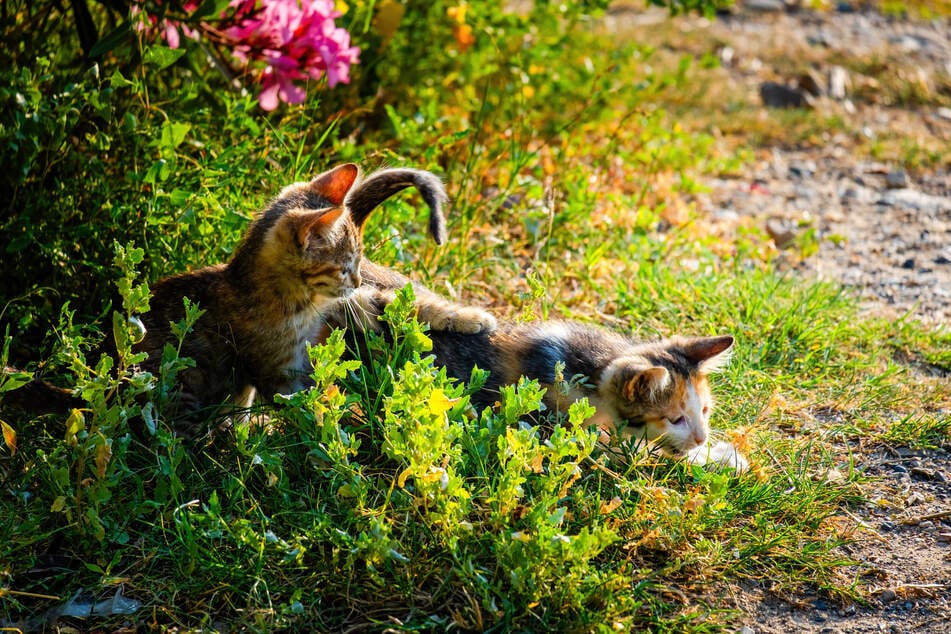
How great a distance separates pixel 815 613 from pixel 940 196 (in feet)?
14.2

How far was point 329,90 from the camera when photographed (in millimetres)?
5426

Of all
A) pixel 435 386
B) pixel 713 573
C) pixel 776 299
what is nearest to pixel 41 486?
pixel 435 386

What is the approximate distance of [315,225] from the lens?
3.53m

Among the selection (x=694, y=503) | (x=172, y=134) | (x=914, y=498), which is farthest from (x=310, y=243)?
(x=914, y=498)

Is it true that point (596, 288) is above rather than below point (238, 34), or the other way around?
below

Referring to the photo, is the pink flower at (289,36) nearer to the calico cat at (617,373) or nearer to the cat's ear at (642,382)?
the calico cat at (617,373)

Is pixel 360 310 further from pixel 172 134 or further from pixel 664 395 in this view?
pixel 664 395

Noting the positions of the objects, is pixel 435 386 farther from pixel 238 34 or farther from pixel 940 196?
pixel 940 196

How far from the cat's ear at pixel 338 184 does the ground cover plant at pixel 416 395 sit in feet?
1.28

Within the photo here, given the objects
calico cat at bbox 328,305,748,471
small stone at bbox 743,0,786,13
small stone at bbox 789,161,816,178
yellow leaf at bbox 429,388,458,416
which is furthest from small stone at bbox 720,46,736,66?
yellow leaf at bbox 429,388,458,416

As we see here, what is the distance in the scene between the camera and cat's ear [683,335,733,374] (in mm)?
3566

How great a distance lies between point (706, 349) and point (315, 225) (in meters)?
1.41

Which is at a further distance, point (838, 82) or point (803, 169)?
point (838, 82)

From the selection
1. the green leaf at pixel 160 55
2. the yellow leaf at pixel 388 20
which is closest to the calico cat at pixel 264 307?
the green leaf at pixel 160 55
